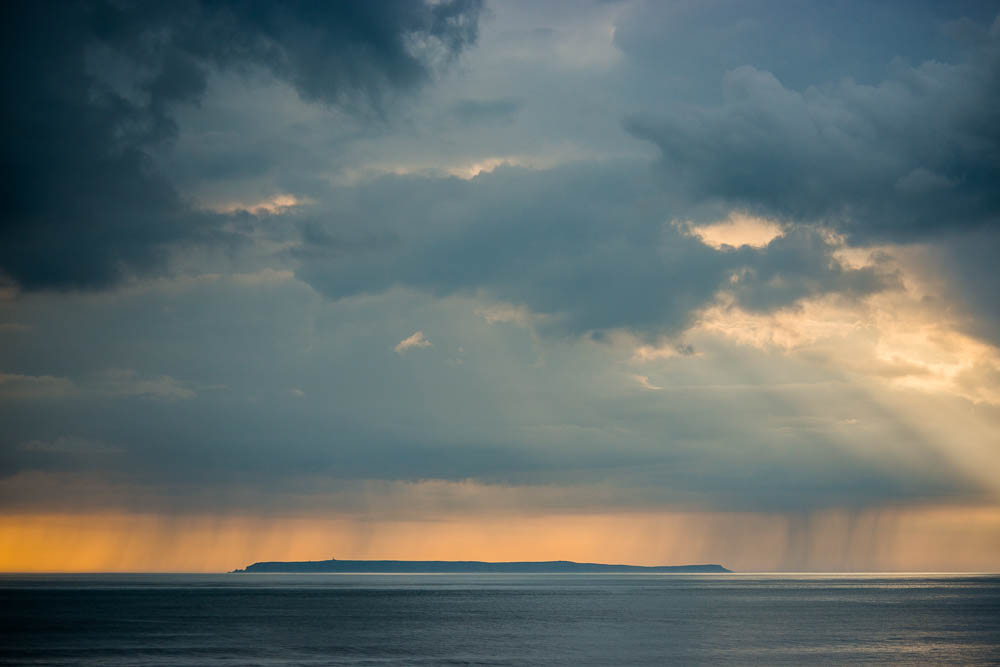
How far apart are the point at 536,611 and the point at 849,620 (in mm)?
53279

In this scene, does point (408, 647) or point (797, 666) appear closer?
point (797, 666)

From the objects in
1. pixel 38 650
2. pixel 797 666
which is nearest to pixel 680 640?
pixel 797 666

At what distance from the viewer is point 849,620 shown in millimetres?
120688

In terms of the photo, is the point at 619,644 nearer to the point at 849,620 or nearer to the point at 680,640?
the point at 680,640

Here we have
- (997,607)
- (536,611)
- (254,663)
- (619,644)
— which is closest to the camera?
(254,663)

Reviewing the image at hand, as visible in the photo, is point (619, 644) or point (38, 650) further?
point (619, 644)

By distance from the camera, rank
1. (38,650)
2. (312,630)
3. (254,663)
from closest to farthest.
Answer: (254,663)
(38,650)
(312,630)

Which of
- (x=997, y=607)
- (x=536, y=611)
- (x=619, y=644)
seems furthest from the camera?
(x=997, y=607)

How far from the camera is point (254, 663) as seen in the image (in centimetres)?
6788

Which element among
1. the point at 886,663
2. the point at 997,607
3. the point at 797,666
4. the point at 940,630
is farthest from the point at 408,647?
the point at 997,607

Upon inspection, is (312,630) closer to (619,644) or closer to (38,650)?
(38,650)

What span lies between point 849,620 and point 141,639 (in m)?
92.8

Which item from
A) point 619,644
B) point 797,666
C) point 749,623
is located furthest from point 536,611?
point 797,666

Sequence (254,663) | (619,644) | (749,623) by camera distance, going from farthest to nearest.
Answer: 1. (749,623)
2. (619,644)
3. (254,663)
